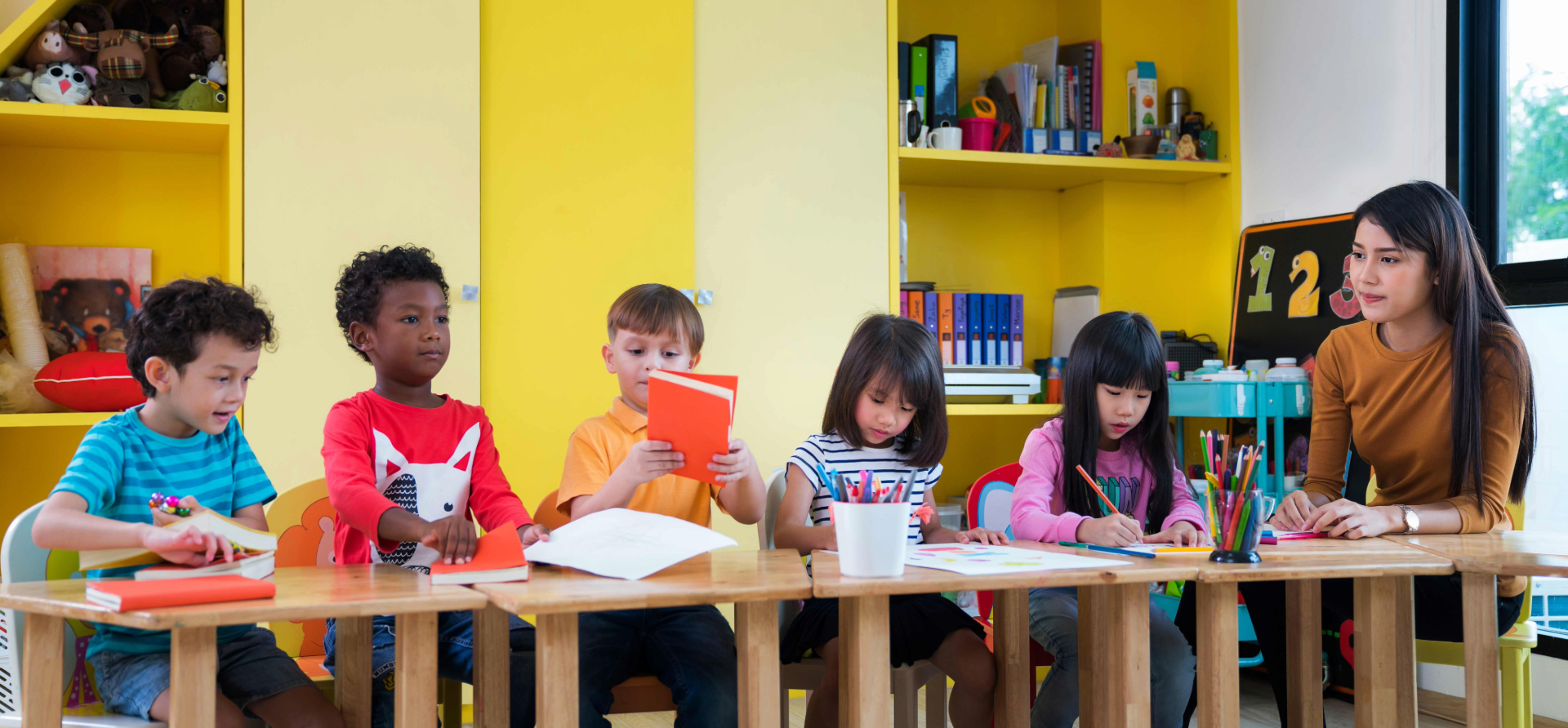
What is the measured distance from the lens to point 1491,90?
2803mm

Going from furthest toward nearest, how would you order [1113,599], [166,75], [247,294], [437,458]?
[166,75] < [437,458] < [247,294] < [1113,599]

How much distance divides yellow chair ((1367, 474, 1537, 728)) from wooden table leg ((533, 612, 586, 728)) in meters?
1.55

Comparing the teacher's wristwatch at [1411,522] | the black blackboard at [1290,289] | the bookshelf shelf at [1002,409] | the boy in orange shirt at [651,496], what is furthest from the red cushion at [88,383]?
the black blackboard at [1290,289]

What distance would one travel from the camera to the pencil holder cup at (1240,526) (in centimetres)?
147

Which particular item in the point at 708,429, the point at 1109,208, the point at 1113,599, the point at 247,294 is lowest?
the point at 1113,599

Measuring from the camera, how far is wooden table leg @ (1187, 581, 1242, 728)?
148 cm

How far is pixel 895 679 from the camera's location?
189 cm

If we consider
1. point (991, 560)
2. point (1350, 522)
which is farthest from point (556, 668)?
point (1350, 522)

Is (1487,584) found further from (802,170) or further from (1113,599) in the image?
(802,170)

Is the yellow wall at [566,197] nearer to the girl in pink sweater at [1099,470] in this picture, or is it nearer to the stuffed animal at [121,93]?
the stuffed animal at [121,93]

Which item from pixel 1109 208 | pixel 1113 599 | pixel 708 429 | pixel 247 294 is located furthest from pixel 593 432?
pixel 1109 208

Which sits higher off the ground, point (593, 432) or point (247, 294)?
point (247, 294)

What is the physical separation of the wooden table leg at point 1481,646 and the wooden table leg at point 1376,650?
0.32 ft

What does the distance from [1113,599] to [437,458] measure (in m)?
1.12
